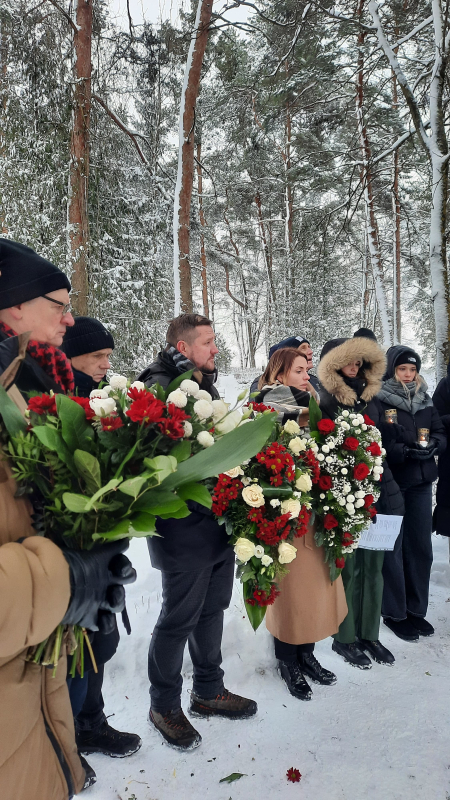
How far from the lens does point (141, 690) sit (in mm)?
2553

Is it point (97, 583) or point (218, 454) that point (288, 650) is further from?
point (218, 454)

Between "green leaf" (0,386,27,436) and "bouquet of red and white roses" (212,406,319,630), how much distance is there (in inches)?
44.4

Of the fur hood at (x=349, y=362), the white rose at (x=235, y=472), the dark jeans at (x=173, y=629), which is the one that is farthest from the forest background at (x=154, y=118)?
the dark jeans at (x=173, y=629)

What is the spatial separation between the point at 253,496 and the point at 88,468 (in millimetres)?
1131

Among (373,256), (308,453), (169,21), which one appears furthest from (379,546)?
(169,21)

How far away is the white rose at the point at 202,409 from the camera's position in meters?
1.37

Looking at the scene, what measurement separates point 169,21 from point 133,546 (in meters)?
7.31

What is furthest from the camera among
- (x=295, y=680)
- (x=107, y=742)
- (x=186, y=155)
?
(x=186, y=155)

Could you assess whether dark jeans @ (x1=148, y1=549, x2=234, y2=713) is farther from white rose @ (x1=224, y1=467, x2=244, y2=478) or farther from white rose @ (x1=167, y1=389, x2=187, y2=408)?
white rose @ (x1=167, y1=389, x2=187, y2=408)

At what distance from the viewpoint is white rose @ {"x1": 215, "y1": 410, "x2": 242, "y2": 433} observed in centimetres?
139

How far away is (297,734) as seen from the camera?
2.27 meters

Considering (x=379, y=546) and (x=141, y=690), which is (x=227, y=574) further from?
(x=379, y=546)

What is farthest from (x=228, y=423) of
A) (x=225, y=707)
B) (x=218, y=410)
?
(x=225, y=707)

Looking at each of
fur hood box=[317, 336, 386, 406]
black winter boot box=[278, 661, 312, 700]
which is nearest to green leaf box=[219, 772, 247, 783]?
black winter boot box=[278, 661, 312, 700]
